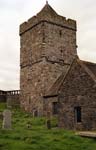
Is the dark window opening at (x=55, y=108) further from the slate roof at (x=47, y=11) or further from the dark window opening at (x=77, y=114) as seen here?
the slate roof at (x=47, y=11)

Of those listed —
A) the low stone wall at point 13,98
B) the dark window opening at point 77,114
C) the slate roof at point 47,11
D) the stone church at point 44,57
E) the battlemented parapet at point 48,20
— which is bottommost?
the dark window opening at point 77,114

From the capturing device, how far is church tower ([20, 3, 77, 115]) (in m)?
41.5

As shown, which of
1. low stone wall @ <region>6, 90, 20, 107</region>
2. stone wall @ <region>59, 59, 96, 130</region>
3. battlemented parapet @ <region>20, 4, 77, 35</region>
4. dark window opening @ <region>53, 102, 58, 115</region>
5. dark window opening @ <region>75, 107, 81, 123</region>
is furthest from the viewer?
low stone wall @ <region>6, 90, 20, 107</region>

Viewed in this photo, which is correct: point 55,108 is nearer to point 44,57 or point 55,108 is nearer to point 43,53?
point 44,57

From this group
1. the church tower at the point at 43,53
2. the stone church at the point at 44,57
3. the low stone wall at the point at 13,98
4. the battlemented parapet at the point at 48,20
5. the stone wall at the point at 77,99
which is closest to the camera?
the stone wall at the point at 77,99

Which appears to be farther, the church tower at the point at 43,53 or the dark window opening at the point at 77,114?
the church tower at the point at 43,53

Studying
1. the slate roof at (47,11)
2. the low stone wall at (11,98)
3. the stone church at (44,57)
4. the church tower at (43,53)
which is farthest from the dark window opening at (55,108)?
the slate roof at (47,11)

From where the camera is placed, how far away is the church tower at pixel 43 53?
4150 centimetres

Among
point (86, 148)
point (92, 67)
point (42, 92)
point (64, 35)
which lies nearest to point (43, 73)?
point (42, 92)

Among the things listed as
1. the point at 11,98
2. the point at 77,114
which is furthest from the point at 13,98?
the point at 77,114

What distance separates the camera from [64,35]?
1743 inches

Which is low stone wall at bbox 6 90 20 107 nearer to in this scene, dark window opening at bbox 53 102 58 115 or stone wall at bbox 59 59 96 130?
dark window opening at bbox 53 102 58 115

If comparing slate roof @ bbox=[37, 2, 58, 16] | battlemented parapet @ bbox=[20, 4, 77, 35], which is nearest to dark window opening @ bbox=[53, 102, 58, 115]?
battlemented parapet @ bbox=[20, 4, 77, 35]

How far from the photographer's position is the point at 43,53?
136ft
